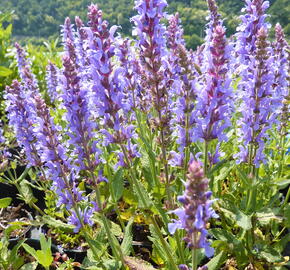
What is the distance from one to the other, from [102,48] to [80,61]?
213 cm

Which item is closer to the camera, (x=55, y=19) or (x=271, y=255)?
(x=271, y=255)

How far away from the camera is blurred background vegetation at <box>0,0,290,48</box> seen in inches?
381

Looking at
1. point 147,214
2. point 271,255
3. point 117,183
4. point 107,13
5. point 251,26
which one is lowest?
point 271,255

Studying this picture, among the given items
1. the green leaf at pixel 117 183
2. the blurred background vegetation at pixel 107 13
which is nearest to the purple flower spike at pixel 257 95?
the green leaf at pixel 117 183

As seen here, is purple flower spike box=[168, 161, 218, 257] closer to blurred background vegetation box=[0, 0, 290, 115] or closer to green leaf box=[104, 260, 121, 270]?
green leaf box=[104, 260, 121, 270]

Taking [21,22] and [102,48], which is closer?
[102,48]

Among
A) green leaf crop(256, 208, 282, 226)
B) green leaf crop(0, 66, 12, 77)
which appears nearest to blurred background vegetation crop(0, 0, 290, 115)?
green leaf crop(0, 66, 12, 77)

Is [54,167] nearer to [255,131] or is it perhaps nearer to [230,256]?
[255,131]

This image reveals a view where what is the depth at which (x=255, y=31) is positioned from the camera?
8.73ft

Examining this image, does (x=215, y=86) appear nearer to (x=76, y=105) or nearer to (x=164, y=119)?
(x=164, y=119)

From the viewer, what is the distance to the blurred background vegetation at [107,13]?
9672mm

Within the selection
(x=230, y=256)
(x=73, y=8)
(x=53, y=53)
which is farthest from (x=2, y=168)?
(x=73, y=8)

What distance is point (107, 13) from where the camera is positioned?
450 inches

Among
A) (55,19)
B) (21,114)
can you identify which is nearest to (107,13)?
(55,19)
